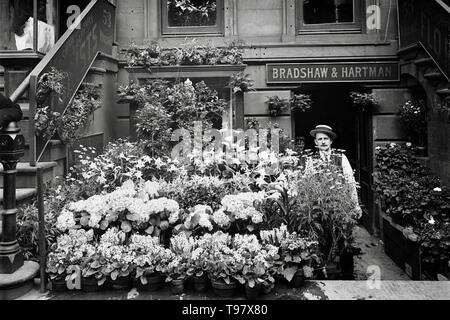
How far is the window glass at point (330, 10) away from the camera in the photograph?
31.1 ft

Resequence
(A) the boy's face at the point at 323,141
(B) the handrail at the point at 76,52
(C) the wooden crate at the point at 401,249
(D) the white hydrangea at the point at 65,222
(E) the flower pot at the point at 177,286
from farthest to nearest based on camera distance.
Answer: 1. (A) the boy's face at the point at 323,141
2. (C) the wooden crate at the point at 401,249
3. (B) the handrail at the point at 76,52
4. (D) the white hydrangea at the point at 65,222
5. (E) the flower pot at the point at 177,286

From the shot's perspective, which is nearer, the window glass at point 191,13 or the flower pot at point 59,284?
→ the flower pot at point 59,284

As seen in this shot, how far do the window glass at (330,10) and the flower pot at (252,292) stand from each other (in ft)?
23.1

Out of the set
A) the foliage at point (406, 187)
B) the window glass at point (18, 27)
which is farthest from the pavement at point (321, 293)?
the window glass at point (18, 27)

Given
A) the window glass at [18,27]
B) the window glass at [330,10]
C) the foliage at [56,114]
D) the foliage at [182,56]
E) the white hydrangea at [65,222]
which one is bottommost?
the white hydrangea at [65,222]

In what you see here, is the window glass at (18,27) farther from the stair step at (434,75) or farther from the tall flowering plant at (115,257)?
the stair step at (434,75)

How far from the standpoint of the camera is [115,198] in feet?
16.6

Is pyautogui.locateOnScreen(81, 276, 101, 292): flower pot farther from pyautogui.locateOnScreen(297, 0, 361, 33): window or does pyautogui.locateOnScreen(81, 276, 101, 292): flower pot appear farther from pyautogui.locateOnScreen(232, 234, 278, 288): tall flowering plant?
pyautogui.locateOnScreen(297, 0, 361, 33): window

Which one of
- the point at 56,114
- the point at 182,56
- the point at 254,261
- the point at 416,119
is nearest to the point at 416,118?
the point at 416,119

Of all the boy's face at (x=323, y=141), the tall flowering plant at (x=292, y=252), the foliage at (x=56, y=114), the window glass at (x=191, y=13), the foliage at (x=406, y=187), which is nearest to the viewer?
the tall flowering plant at (x=292, y=252)

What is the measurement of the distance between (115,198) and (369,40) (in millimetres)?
6696

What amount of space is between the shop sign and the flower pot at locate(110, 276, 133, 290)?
610 centimetres

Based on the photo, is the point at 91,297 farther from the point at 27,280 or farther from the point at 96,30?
the point at 96,30

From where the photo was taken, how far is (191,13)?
377 inches
